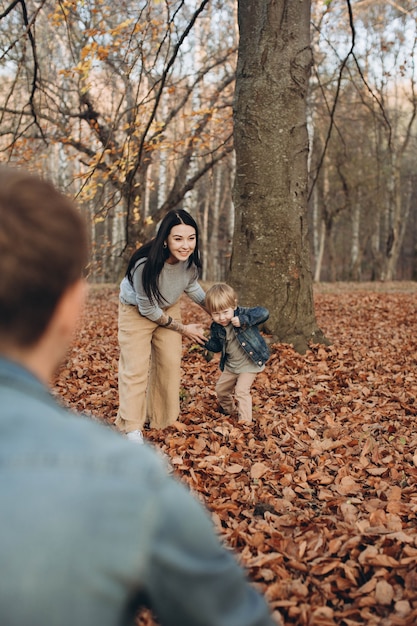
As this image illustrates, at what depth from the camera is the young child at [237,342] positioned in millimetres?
4930

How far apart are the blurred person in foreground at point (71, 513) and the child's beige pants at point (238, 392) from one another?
4.03 metres

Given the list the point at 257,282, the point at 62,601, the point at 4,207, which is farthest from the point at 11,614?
the point at 257,282

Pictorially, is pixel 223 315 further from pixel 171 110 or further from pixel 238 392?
pixel 171 110

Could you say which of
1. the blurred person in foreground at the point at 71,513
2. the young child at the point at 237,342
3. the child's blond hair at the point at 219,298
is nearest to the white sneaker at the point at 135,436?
the young child at the point at 237,342

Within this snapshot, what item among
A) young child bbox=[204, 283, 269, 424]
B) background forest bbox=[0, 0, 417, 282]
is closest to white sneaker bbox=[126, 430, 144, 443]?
young child bbox=[204, 283, 269, 424]

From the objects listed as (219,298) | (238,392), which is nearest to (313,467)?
(238,392)

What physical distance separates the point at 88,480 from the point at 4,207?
1.76 feet

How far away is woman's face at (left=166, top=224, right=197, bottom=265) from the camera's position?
459cm

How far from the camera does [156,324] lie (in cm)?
490

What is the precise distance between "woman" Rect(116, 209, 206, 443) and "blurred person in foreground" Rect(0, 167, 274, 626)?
3497mm

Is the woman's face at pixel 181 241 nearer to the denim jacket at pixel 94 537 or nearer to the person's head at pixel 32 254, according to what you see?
the person's head at pixel 32 254

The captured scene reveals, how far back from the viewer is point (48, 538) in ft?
3.12

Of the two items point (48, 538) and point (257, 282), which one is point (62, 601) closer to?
point (48, 538)

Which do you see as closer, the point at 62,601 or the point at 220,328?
the point at 62,601
